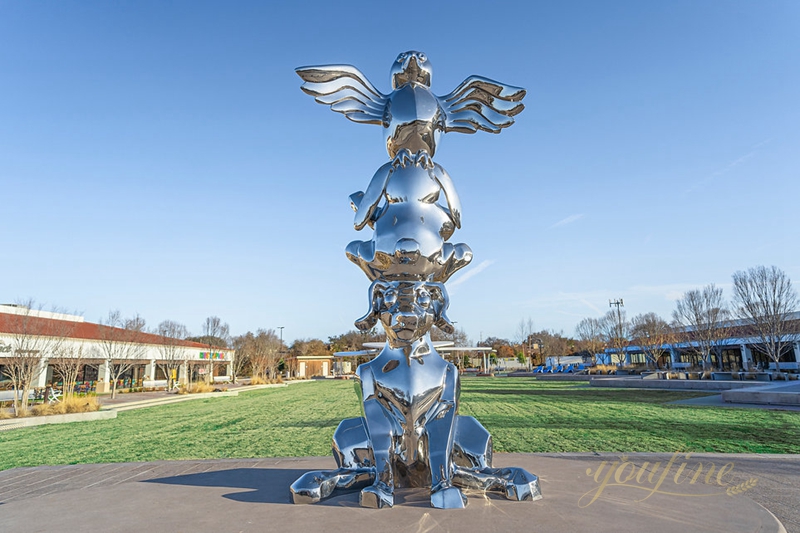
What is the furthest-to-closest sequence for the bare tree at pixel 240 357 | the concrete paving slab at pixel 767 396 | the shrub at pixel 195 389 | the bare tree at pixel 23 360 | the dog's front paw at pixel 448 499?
the bare tree at pixel 240 357
the shrub at pixel 195 389
the bare tree at pixel 23 360
the concrete paving slab at pixel 767 396
the dog's front paw at pixel 448 499

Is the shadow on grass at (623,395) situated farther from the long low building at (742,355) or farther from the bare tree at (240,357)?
the bare tree at (240,357)

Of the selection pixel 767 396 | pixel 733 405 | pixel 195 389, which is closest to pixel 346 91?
pixel 733 405

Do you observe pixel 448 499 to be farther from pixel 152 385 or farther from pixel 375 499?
pixel 152 385

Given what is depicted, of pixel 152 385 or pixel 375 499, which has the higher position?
pixel 375 499

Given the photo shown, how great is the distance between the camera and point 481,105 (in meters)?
5.71

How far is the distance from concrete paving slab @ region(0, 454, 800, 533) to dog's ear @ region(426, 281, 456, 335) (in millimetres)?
1578

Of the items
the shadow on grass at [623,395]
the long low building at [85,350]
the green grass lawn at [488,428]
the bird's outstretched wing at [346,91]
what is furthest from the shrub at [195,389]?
the bird's outstretched wing at [346,91]

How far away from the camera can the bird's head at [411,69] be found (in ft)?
17.5

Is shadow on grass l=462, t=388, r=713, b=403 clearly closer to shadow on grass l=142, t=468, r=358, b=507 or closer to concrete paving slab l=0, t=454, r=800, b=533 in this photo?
concrete paving slab l=0, t=454, r=800, b=533

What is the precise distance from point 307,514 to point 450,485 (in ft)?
4.05

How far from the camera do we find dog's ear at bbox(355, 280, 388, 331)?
454 cm

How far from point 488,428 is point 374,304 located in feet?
26.9

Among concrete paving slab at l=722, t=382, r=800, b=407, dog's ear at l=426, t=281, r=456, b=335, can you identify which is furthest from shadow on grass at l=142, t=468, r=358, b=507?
concrete paving slab at l=722, t=382, r=800, b=407

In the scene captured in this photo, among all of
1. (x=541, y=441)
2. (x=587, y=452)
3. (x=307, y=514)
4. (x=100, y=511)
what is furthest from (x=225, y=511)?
(x=541, y=441)
